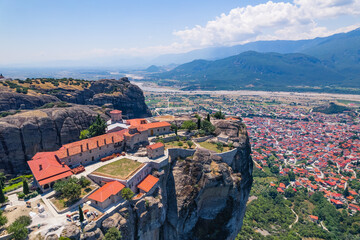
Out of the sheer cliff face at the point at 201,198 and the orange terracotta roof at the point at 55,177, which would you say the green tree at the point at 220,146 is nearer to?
the sheer cliff face at the point at 201,198

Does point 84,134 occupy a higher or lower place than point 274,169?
higher

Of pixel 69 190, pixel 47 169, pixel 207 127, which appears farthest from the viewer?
pixel 207 127

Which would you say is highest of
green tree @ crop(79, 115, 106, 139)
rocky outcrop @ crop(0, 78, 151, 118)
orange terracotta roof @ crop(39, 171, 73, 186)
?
rocky outcrop @ crop(0, 78, 151, 118)

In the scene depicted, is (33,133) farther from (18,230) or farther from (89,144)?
(18,230)

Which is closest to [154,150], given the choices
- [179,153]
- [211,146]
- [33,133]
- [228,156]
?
[179,153]

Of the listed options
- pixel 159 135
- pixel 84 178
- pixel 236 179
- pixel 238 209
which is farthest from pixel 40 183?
pixel 238 209

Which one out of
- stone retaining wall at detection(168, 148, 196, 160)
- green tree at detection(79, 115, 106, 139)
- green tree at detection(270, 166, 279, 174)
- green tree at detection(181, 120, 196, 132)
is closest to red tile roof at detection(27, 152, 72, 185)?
green tree at detection(79, 115, 106, 139)

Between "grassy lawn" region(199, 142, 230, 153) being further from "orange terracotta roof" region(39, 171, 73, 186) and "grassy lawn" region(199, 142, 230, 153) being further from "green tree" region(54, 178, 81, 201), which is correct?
"orange terracotta roof" region(39, 171, 73, 186)
